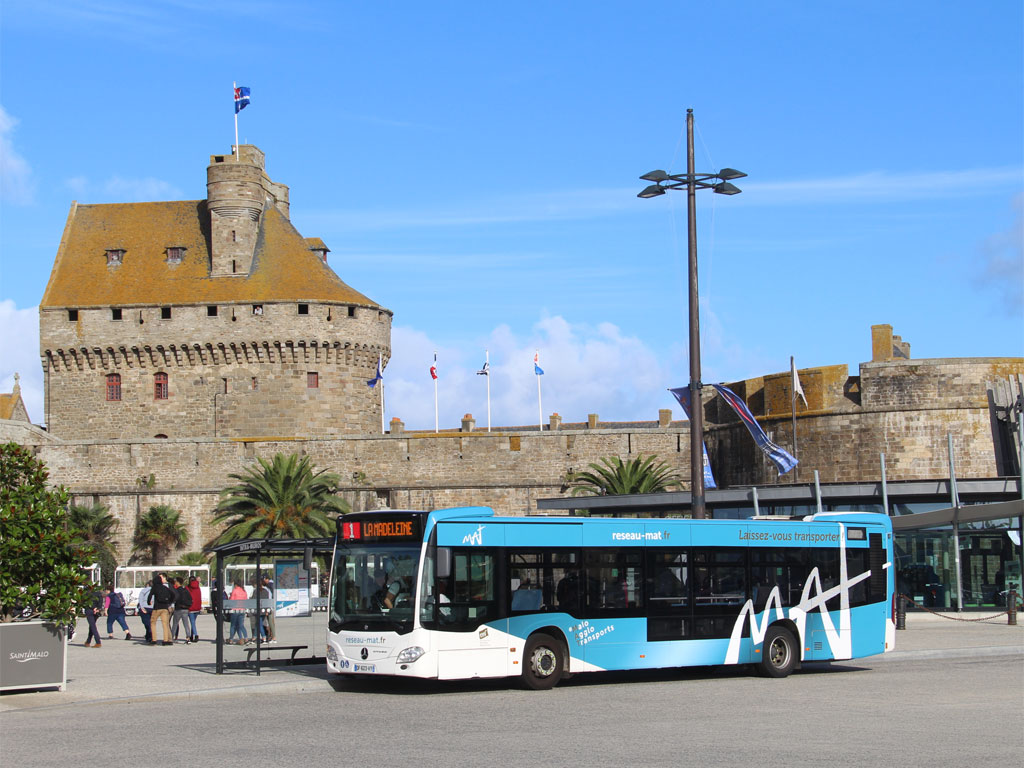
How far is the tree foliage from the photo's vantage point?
14.3 m

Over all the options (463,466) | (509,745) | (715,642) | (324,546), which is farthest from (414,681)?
(463,466)

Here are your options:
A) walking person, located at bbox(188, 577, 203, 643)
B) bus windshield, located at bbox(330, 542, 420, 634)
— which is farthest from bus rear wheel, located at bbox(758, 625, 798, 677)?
walking person, located at bbox(188, 577, 203, 643)

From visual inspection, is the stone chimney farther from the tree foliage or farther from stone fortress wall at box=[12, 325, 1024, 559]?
the tree foliage

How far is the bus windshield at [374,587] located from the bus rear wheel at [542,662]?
1.40 m

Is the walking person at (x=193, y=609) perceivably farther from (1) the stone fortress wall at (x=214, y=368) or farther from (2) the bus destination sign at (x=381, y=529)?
(1) the stone fortress wall at (x=214, y=368)

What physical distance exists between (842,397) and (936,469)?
3.12 m

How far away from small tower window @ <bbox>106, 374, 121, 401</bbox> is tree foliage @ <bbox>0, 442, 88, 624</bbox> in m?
45.4

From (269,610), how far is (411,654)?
7.21 metres

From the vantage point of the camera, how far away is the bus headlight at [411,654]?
1430 centimetres

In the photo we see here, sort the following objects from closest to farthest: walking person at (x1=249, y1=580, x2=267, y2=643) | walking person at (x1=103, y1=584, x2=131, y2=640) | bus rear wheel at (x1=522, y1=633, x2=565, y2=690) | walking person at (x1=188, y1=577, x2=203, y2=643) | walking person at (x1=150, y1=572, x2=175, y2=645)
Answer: bus rear wheel at (x1=522, y1=633, x2=565, y2=690) → walking person at (x1=249, y1=580, x2=267, y2=643) → walking person at (x1=150, y1=572, x2=175, y2=645) → walking person at (x1=188, y1=577, x2=203, y2=643) → walking person at (x1=103, y1=584, x2=131, y2=640)

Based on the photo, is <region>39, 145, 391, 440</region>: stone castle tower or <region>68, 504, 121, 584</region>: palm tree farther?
<region>39, 145, 391, 440</region>: stone castle tower

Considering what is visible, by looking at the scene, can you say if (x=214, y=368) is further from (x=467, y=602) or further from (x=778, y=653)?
(x=467, y=602)

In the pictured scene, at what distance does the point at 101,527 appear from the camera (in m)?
48.6

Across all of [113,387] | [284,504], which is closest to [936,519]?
[284,504]
